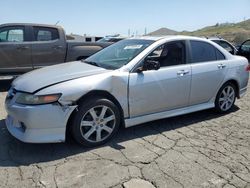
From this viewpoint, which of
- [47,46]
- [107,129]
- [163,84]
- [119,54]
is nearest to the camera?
[107,129]

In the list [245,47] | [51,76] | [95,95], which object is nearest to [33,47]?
[51,76]

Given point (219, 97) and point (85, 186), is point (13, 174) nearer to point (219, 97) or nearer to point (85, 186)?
point (85, 186)

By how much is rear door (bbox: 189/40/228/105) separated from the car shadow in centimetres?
61

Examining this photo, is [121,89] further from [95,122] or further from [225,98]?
[225,98]

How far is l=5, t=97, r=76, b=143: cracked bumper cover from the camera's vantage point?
378cm

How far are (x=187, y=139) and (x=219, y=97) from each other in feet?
5.06

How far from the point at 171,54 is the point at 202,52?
2.27 feet

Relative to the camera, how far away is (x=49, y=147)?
13.7 ft

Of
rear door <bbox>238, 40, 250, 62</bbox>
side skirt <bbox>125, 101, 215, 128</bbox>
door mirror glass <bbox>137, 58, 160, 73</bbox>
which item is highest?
door mirror glass <bbox>137, 58, 160, 73</bbox>

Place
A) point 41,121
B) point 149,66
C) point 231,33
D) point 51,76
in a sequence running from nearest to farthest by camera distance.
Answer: point 41,121 → point 51,76 → point 149,66 → point 231,33

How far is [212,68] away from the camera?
5.43 metres

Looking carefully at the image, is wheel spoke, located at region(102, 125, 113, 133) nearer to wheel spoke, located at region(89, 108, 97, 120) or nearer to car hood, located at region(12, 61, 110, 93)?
wheel spoke, located at region(89, 108, 97, 120)

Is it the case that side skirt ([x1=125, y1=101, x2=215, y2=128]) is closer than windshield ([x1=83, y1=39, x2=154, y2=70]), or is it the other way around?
side skirt ([x1=125, y1=101, x2=215, y2=128])

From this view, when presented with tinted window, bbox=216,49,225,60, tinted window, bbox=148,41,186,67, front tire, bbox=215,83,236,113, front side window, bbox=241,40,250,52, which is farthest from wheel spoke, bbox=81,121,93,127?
front side window, bbox=241,40,250,52
